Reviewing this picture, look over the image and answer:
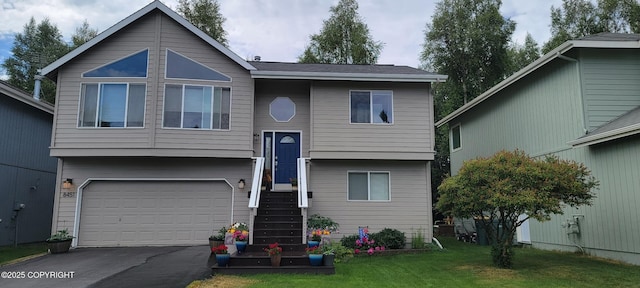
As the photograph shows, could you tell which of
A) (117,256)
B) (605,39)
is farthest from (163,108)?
(605,39)

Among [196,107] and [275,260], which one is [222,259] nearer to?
[275,260]

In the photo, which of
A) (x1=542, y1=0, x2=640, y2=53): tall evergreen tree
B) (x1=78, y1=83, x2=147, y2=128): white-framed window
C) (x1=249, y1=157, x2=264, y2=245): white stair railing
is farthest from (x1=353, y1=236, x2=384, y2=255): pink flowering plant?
(x1=542, y1=0, x2=640, y2=53): tall evergreen tree

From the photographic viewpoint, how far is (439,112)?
28906mm

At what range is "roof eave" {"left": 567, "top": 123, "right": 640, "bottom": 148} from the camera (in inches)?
339

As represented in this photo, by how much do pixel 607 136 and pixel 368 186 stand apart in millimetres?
6250

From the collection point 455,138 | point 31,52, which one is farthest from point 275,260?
point 31,52

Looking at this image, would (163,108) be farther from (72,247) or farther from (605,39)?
(605,39)

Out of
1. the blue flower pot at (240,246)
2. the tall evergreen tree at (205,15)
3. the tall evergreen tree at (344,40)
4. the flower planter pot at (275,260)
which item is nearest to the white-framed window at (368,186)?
the blue flower pot at (240,246)

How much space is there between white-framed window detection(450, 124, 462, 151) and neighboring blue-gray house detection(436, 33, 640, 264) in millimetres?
5662

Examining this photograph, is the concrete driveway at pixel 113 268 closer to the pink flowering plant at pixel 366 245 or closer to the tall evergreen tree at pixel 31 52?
the pink flowering plant at pixel 366 245

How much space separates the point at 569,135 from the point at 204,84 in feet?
34.2

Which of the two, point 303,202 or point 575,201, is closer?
point 575,201

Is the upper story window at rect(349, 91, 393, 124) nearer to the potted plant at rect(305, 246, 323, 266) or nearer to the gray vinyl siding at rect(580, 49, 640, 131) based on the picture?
the gray vinyl siding at rect(580, 49, 640, 131)

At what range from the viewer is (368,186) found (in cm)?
1269
